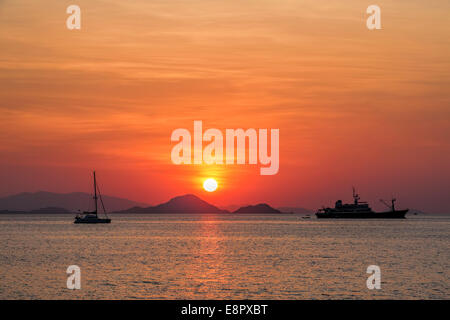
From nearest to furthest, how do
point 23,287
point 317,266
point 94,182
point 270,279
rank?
point 23,287 → point 270,279 → point 317,266 → point 94,182

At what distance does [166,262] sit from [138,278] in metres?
16.9

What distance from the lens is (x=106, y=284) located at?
49531 mm

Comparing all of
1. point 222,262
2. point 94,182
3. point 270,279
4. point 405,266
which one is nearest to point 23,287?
point 270,279

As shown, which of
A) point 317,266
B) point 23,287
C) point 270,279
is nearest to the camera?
point 23,287

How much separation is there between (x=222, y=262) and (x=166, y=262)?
7190 mm
